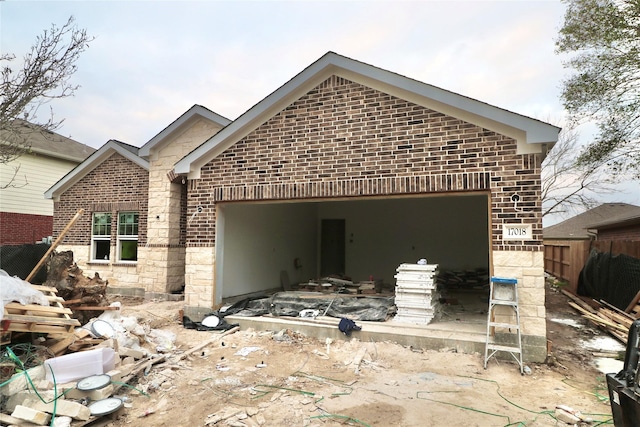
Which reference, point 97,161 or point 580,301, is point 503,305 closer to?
point 580,301

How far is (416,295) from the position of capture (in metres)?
7.76

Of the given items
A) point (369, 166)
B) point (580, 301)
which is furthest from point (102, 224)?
point (580, 301)

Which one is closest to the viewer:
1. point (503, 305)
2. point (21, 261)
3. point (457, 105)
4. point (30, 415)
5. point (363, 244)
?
point (30, 415)

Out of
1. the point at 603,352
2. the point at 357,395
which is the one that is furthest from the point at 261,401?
the point at 603,352

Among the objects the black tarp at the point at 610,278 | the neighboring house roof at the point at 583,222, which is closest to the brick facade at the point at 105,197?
the black tarp at the point at 610,278

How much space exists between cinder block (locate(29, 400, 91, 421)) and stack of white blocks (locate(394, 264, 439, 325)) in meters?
5.53

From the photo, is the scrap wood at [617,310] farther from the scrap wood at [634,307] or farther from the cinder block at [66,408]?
the cinder block at [66,408]

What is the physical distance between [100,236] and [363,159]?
10911 mm

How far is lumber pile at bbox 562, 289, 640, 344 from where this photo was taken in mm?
8086

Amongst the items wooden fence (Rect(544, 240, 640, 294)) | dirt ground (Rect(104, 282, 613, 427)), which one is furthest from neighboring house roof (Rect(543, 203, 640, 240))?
dirt ground (Rect(104, 282, 613, 427))

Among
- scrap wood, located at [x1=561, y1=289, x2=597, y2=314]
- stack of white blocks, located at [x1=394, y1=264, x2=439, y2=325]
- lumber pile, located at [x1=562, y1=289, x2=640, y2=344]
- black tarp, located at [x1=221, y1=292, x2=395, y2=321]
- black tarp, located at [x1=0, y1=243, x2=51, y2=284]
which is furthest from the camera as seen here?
scrap wood, located at [x1=561, y1=289, x2=597, y2=314]

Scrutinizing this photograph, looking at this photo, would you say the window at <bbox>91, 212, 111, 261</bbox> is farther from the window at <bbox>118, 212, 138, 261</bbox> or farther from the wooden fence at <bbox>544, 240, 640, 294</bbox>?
the wooden fence at <bbox>544, 240, 640, 294</bbox>

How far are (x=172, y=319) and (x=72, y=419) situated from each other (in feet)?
16.2

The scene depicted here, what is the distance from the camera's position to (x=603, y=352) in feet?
23.6
